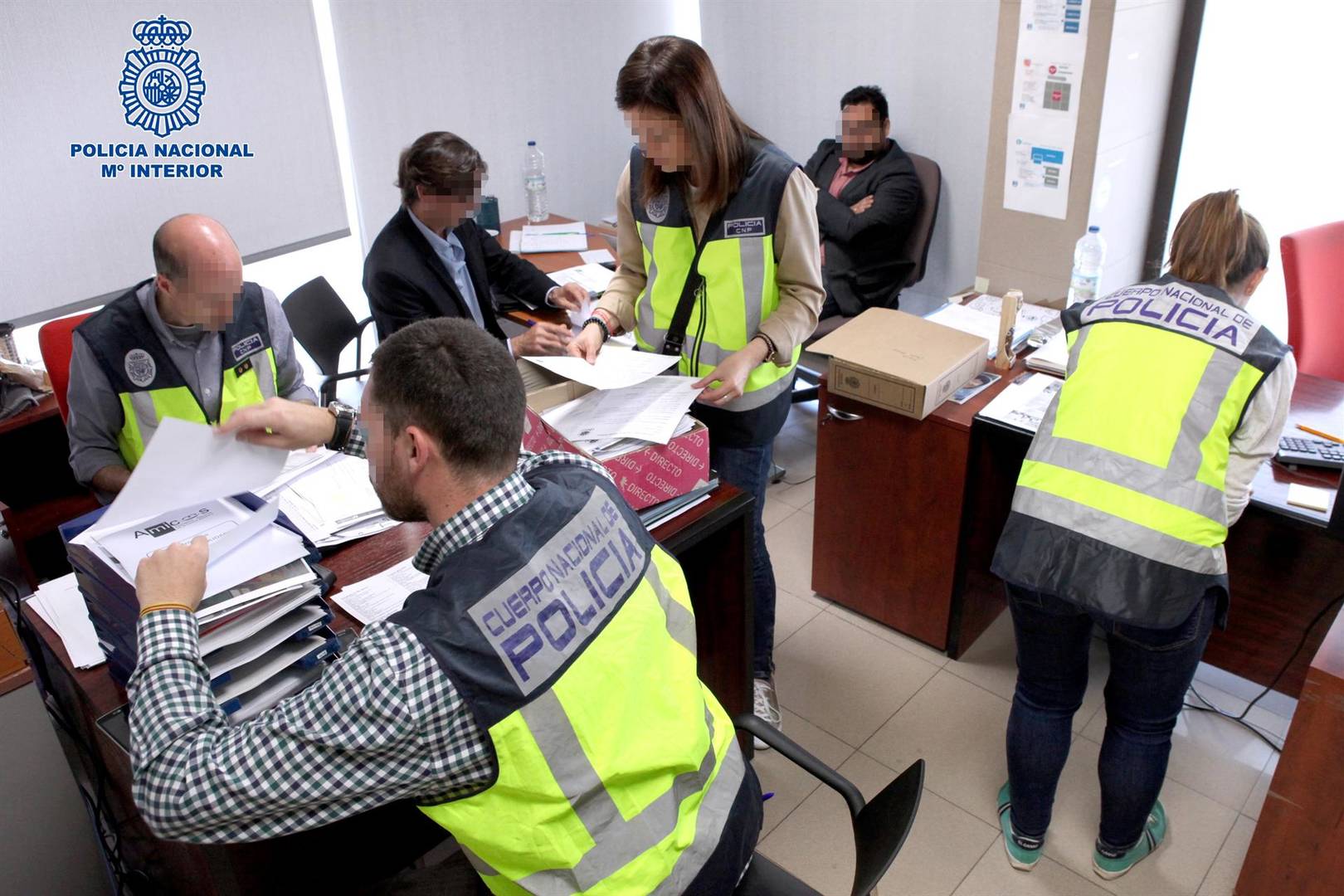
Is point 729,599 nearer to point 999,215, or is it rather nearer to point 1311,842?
point 1311,842

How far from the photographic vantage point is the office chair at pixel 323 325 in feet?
10.6

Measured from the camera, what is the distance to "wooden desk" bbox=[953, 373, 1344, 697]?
2.37 metres

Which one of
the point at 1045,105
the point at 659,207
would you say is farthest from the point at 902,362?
the point at 1045,105

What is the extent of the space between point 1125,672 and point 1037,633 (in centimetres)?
18

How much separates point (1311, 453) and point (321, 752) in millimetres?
2186

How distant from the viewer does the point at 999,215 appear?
336 cm

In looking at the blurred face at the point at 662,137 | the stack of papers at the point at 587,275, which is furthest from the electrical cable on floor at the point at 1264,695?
the stack of papers at the point at 587,275

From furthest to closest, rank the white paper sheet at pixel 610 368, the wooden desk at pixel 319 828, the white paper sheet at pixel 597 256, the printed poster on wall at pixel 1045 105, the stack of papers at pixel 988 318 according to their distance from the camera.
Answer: the white paper sheet at pixel 597 256
the printed poster on wall at pixel 1045 105
the stack of papers at pixel 988 318
the white paper sheet at pixel 610 368
the wooden desk at pixel 319 828

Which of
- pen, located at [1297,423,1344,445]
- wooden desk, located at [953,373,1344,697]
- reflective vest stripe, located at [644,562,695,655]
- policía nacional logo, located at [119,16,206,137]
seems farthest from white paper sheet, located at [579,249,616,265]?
reflective vest stripe, located at [644,562,695,655]

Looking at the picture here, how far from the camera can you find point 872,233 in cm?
386

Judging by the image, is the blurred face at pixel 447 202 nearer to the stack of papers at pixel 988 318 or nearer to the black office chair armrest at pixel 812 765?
the stack of papers at pixel 988 318

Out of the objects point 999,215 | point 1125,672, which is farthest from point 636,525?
point 999,215

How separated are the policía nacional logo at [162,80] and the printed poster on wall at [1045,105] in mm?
2884

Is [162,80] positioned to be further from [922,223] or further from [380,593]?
[922,223]
